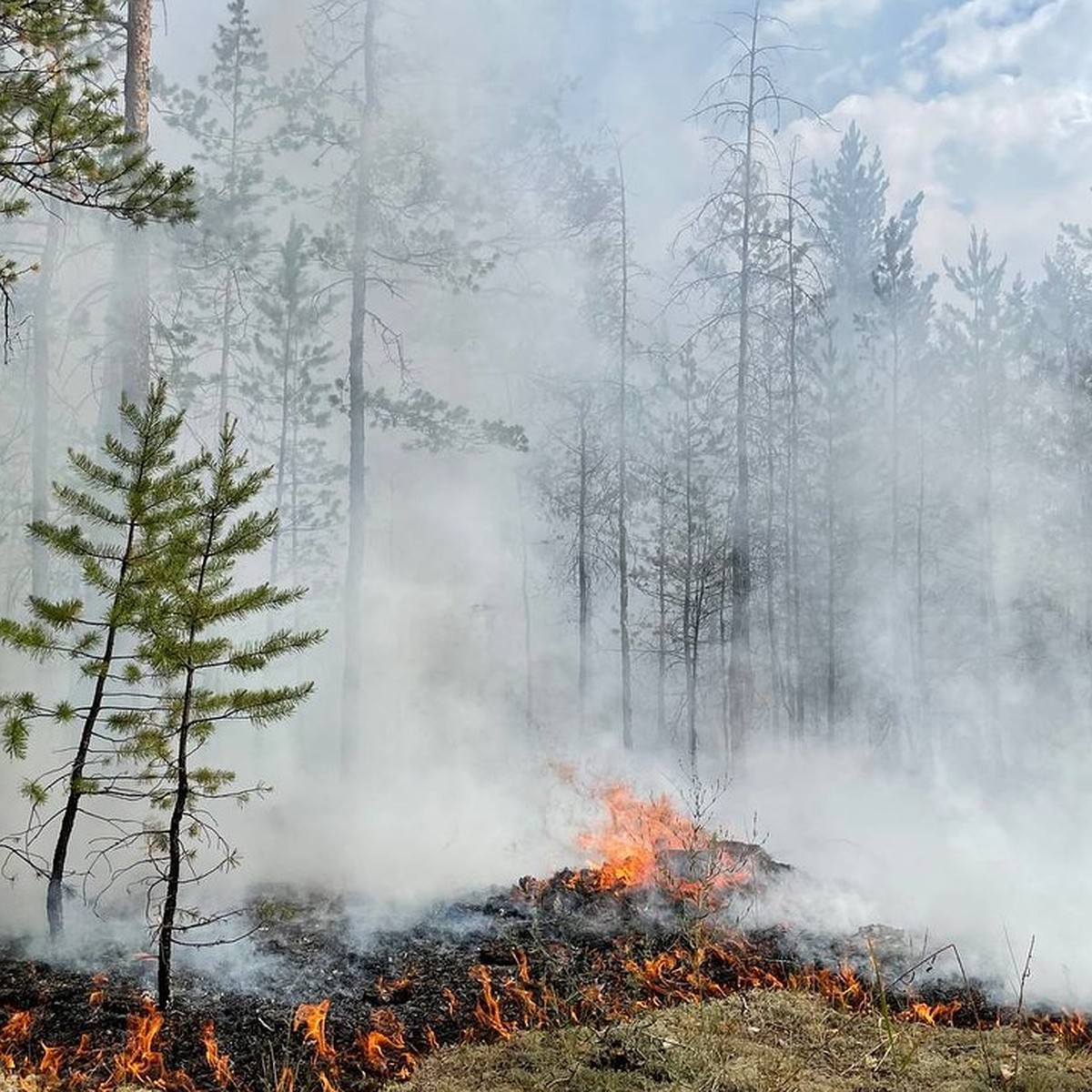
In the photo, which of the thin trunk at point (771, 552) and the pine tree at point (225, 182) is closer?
the pine tree at point (225, 182)

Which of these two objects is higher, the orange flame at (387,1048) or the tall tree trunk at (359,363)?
the tall tree trunk at (359,363)

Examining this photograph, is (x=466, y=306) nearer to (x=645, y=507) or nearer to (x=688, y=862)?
(x=645, y=507)

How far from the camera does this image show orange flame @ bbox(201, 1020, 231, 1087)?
4785 millimetres

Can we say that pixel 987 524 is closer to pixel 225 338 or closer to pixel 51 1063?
pixel 225 338

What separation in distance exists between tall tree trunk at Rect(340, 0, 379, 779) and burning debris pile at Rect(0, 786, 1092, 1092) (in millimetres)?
5007

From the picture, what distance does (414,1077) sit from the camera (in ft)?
16.0

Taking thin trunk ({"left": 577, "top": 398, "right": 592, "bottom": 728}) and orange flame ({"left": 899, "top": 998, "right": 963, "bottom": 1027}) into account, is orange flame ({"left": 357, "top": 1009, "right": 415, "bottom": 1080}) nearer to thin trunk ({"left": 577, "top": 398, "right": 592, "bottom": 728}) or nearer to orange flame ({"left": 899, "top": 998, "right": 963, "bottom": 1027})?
orange flame ({"left": 899, "top": 998, "right": 963, "bottom": 1027})

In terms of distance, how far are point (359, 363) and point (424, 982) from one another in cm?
907

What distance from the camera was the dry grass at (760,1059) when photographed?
4617 mm

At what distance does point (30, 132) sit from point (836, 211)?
23.4 metres

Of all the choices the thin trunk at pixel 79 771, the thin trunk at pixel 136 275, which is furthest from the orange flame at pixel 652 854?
the thin trunk at pixel 136 275

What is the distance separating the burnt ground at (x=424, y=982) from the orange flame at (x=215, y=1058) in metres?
0.03

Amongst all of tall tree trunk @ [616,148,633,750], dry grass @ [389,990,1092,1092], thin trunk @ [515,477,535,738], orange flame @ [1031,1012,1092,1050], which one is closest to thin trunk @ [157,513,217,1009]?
dry grass @ [389,990,1092,1092]

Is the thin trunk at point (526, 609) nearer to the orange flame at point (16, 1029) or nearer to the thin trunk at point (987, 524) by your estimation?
the thin trunk at point (987, 524)
